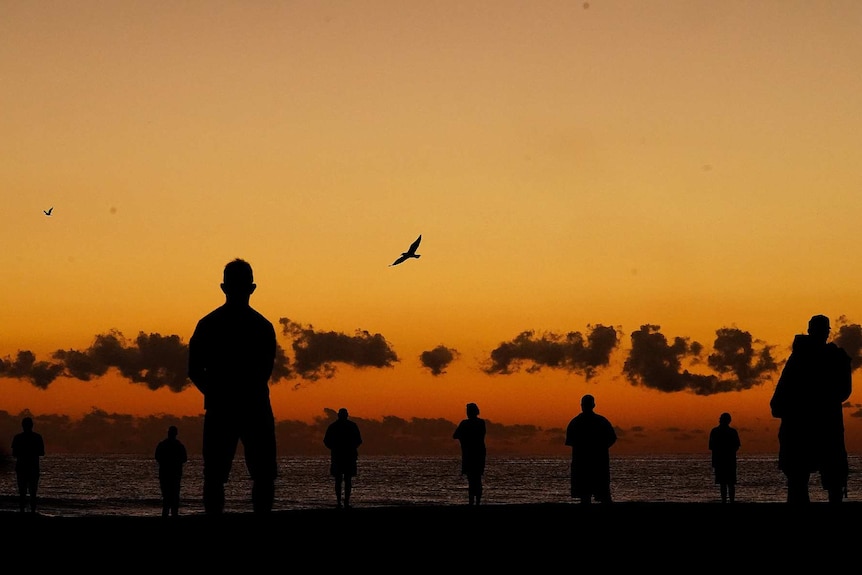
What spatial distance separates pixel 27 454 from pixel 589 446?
12.0 m

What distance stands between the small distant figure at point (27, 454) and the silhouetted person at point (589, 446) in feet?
37.2

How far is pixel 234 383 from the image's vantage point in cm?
893

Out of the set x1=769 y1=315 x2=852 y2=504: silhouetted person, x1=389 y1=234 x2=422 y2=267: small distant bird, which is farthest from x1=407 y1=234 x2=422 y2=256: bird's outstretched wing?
x1=769 y1=315 x2=852 y2=504: silhouetted person

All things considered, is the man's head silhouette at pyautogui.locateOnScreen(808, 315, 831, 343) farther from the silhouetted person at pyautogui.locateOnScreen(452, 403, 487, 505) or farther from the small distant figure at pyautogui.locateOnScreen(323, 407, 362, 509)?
the small distant figure at pyautogui.locateOnScreen(323, 407, 362, 509)

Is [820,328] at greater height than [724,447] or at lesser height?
greater

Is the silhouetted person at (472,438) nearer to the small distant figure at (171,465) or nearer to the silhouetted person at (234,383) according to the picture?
the small distant figure at (171,465)

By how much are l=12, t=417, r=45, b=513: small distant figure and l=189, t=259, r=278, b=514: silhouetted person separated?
15798 millimetres

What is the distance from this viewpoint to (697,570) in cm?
657

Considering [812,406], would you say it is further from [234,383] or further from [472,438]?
[472,438]

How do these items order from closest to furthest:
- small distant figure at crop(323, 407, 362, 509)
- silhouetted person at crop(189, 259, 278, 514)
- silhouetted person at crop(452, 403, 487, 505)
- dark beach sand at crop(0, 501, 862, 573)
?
dark beach sand at crop(0, 501, 862, 573), silhouetted person at crop(189, 259, 278, 514), silhouetted person at crop(452, 403, 487, 505), small distant figure at crop(323, 407, 362, 509)

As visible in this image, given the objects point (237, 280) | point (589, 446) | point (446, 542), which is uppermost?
point (237, 280)

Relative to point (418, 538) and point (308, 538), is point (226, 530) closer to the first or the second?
point (308, 538)

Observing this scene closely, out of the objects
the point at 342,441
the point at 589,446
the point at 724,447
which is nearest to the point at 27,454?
the point at 342,441

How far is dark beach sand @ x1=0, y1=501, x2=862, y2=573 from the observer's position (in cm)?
693
